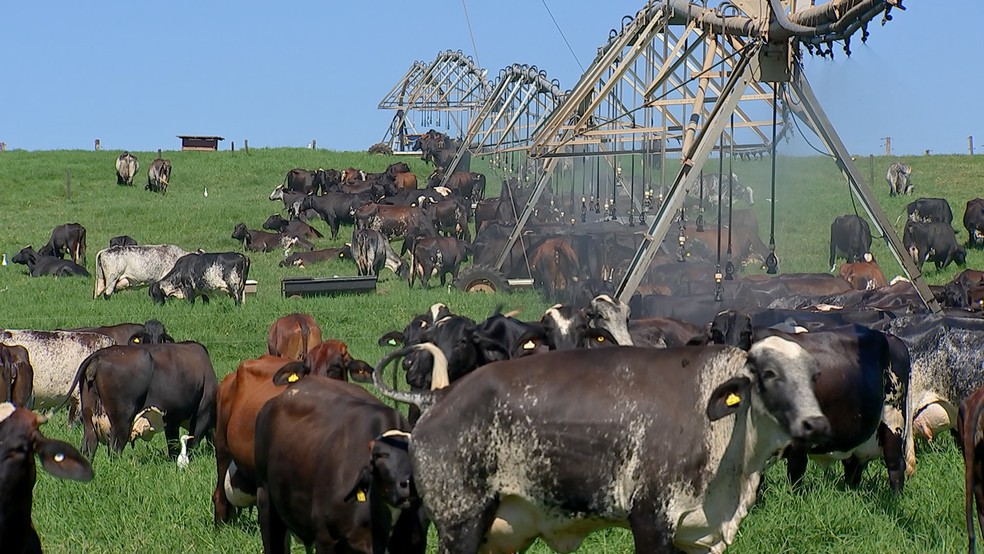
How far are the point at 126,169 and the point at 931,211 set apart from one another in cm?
3164

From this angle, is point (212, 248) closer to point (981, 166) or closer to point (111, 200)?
point (111, 200)

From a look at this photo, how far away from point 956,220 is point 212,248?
75.1 feet

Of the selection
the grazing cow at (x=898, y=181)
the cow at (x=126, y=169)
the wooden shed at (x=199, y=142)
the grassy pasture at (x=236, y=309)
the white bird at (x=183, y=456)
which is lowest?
the white bird at (x=183, y=456)

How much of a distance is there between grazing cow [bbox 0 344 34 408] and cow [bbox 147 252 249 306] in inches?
516

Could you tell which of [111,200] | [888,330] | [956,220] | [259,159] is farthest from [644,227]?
[259,159]

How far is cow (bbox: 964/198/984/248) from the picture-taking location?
34375mm

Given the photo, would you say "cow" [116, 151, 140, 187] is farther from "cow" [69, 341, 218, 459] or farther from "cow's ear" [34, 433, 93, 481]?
"cow's ear" [34, 433, 93, 481]

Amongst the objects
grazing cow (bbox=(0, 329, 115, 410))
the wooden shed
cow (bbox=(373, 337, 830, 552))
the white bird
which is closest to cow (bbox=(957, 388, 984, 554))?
cow (bbox=(373, 337, 830, 552))

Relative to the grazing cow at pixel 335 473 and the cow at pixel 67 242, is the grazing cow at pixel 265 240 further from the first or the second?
the grazing cow at pixel 335 473

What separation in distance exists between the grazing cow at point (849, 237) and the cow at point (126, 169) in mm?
30883

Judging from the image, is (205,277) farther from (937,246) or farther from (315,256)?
(937,246)

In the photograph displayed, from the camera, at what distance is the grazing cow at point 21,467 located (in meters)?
7.46

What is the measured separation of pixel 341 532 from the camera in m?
7.77

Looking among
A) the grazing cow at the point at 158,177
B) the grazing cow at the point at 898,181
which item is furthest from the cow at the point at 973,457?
the grazing cow at the point at 158,177
